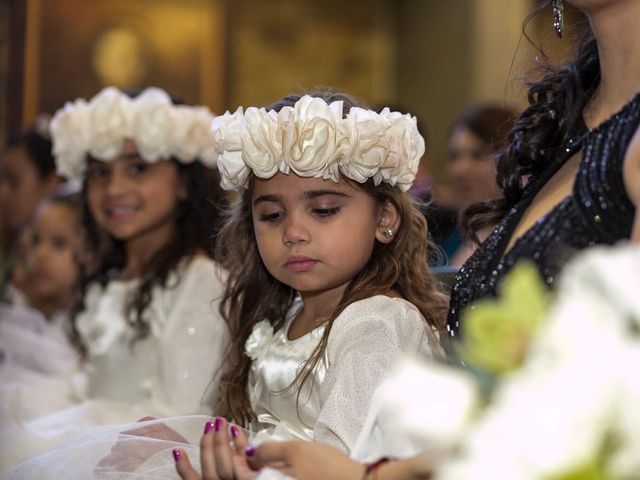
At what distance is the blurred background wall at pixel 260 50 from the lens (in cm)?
758

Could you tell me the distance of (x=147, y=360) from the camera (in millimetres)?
3303

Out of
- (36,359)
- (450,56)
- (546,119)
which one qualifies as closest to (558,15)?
(546,119)

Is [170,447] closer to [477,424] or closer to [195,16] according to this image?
[477,424]

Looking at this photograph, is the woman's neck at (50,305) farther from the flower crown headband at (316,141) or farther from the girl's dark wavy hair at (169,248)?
the flower crown headband at (316,141)

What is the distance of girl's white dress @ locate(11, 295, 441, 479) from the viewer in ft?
6.65

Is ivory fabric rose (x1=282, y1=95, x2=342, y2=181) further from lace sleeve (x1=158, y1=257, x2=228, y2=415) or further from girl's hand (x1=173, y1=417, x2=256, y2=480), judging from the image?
lace sleeve (x1=158, y1=257, x2=228, y2=415)

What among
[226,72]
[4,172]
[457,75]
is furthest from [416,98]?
[4,172]

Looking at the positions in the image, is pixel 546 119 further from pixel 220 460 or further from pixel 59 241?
pixel 59 241

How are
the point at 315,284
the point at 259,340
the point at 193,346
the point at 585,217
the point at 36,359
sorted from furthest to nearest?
the point at 36,359 → the point at 193,346 → the point at 259,340 → the point at 315,284 → the point at 585,217

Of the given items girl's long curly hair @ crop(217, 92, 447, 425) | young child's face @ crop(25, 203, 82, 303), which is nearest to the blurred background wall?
young child's face @ crop(25, 203, 82, 303)

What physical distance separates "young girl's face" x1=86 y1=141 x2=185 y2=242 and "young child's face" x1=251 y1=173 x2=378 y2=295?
110 cm

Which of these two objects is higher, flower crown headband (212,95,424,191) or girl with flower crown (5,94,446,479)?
flower crown headband (212,95,424,191)

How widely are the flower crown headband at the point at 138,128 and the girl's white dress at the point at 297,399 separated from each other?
1.07 meters

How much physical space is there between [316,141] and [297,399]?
21.0 inches
